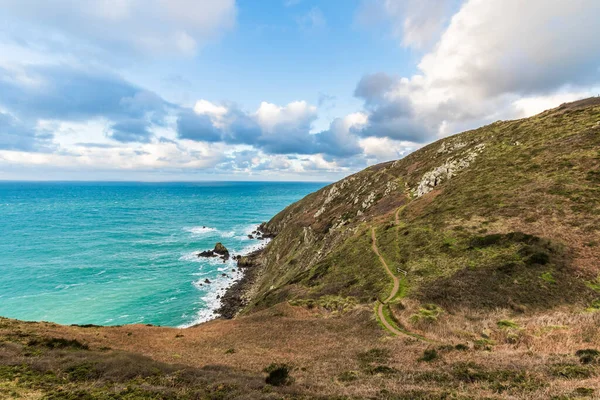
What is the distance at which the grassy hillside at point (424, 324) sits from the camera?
46.5ft

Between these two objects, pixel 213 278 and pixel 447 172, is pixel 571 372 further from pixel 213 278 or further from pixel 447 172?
pixel 213 278

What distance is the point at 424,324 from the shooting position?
2633 centimetres

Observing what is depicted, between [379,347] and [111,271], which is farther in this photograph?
[111,271]

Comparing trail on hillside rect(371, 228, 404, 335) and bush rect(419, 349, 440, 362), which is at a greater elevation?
bush rect(419, 349, 440, 362)

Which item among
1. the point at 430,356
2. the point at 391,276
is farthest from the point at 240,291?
the point at 430,356

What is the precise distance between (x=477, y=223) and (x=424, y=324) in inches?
968

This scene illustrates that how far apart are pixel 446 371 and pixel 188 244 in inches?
4557

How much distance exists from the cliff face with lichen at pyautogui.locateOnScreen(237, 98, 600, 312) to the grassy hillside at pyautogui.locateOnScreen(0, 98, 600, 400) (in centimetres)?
29

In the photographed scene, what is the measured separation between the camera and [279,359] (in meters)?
21.6

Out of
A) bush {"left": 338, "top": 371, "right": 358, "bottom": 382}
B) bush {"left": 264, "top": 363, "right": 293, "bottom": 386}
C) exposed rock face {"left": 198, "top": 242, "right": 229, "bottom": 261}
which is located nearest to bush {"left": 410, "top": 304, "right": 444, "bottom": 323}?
bush {"left": 338, "top": 371, "right": 358, "bottom": 382}

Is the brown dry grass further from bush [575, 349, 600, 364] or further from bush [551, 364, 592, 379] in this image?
bush [575, 349, 600, 364]

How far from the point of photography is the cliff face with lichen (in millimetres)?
31750

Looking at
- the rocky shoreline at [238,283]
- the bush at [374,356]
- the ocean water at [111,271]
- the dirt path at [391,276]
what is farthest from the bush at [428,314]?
the ocean water at [111,271]

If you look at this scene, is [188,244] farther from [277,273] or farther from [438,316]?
[438,316]
